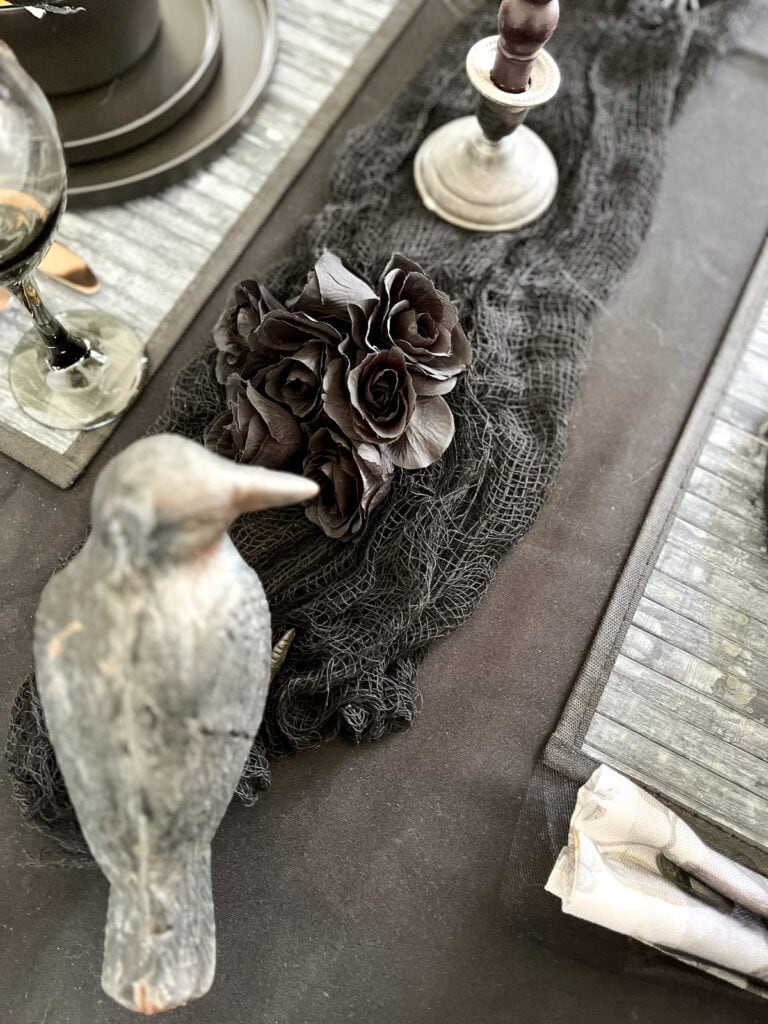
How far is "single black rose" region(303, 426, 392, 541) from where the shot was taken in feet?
1.89

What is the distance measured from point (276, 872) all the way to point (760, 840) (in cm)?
35

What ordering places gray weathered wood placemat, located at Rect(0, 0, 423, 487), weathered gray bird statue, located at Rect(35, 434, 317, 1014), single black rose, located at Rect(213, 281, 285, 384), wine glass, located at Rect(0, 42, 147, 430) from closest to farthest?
weathered gray bird statue, located at Rect(35, 434, 317, 1014)
wine glass, located at Rect(0, 42, 147, 430)
single black rose, located at Rect(213, 281, 285, 384)
gray weathered wood placemat, located at Rect(0, 0, 423, 487)

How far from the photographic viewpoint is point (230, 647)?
16.6 inches

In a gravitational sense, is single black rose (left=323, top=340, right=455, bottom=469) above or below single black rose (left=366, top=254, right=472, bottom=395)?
below

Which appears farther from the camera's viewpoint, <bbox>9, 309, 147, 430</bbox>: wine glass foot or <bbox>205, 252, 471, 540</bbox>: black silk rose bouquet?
<bbox>9, 309, 147, 430</bbox>: wine glass foot

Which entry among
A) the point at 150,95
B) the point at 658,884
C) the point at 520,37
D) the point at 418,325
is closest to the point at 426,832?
the point at 658,884

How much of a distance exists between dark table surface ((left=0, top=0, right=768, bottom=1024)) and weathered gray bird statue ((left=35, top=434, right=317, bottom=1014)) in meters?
0.14

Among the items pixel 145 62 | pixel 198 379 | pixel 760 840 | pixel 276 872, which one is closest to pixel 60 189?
pixel 198 379

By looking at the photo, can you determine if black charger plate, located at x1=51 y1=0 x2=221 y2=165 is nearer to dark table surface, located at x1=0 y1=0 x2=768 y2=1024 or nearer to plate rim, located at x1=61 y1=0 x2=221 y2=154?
plate rim, located at x1=61 y1=0 x2=221 y2=154

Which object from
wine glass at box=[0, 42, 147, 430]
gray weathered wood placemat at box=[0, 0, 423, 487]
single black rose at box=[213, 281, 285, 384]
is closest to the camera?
wine glass at box=[0, 42, 147, 430]

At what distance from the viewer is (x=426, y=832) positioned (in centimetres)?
61

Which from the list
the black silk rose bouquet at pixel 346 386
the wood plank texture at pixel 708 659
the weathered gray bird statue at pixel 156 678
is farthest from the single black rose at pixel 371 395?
the wood plank texture at pixel 708 659

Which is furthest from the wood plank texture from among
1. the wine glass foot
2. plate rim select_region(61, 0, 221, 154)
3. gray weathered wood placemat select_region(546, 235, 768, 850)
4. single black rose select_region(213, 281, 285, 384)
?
plate rim select_region(61, 0, 221, 154)

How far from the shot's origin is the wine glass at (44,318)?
51cm
